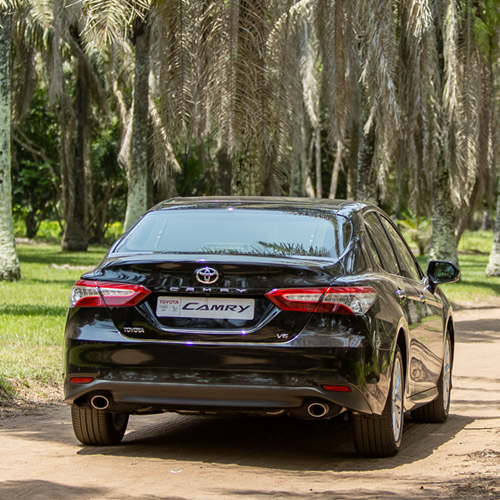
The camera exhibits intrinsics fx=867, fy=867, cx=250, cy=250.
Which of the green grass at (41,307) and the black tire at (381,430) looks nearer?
the black tire at (381,430)

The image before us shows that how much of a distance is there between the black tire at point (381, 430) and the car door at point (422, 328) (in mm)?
542

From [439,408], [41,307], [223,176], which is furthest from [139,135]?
[439,408]

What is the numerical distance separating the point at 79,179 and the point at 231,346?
1065 inches

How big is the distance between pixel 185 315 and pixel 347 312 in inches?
37.2

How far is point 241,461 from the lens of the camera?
5508 millimetres

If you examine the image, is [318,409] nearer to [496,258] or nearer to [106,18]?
[106,18]

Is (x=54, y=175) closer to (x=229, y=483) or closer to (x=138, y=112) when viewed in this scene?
(x=138, y=112)

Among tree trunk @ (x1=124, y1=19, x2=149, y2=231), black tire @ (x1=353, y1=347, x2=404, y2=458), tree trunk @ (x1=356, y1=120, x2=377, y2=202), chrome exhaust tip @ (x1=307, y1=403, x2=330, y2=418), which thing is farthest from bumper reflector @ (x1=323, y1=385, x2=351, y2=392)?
tree trunk @ (x1=124, y1=19, x2=149, y2=231)

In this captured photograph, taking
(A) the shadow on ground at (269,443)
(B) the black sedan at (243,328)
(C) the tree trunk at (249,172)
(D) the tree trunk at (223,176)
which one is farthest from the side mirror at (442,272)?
(D) the tree trunk at (223,176)

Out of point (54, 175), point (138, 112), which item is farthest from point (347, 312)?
point (54, 175)

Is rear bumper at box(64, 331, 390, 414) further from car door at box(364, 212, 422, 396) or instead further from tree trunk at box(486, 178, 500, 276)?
tree trunk at box(486, 178, 500, 276)

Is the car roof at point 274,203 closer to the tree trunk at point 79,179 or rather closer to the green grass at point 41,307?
the green grass at point 41,307

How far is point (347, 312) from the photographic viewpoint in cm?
500

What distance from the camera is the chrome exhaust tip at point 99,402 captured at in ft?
17.4
